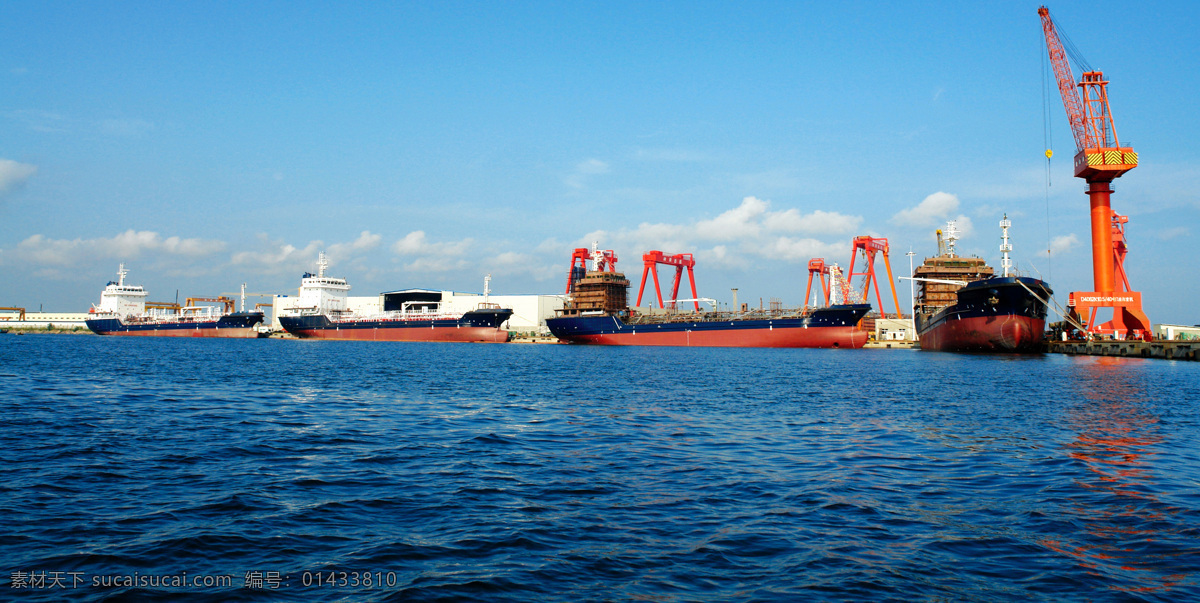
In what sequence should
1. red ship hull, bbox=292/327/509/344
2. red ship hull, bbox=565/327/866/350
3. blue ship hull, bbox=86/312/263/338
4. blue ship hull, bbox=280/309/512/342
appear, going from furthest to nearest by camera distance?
blue ship hull, bbox=86/312/263/338 < red ship hull, bbox=292/327/509/344 < blue ship hull, bbox=280/309/512/342 < red ship hull, bbox=565/327/866/350

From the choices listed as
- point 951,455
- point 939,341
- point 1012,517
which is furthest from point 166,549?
point 939,341

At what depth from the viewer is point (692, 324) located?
7612 cm

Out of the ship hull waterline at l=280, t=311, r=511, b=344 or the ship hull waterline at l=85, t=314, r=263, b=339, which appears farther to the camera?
the ship hull waterline at l=85, t=314, r=263, b=339

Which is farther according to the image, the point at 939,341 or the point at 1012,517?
the point at 939,341

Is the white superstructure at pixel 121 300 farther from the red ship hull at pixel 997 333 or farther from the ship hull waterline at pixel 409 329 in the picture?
the red ship hull at pixel 997 333

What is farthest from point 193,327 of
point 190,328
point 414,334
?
point 414,334

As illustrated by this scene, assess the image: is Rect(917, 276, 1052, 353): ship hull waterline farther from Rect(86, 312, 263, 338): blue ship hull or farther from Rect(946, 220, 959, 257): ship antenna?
Rect(86, 312, 263, 338): blue ship hull

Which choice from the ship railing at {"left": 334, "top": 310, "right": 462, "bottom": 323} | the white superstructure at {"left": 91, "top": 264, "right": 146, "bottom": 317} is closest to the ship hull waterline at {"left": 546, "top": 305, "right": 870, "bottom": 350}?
the ship railing at {"left": 334, "top": 310, "right": 462, "bottom": 323}

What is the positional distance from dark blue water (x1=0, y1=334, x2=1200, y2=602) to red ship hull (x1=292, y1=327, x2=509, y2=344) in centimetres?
6752

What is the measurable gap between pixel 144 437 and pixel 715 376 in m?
24.2

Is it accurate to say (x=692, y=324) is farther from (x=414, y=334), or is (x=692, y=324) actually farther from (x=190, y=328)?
(x=190, y=328)

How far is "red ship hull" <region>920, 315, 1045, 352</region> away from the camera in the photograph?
51.5m

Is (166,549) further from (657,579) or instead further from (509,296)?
(509,296)

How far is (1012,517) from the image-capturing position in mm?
8609
